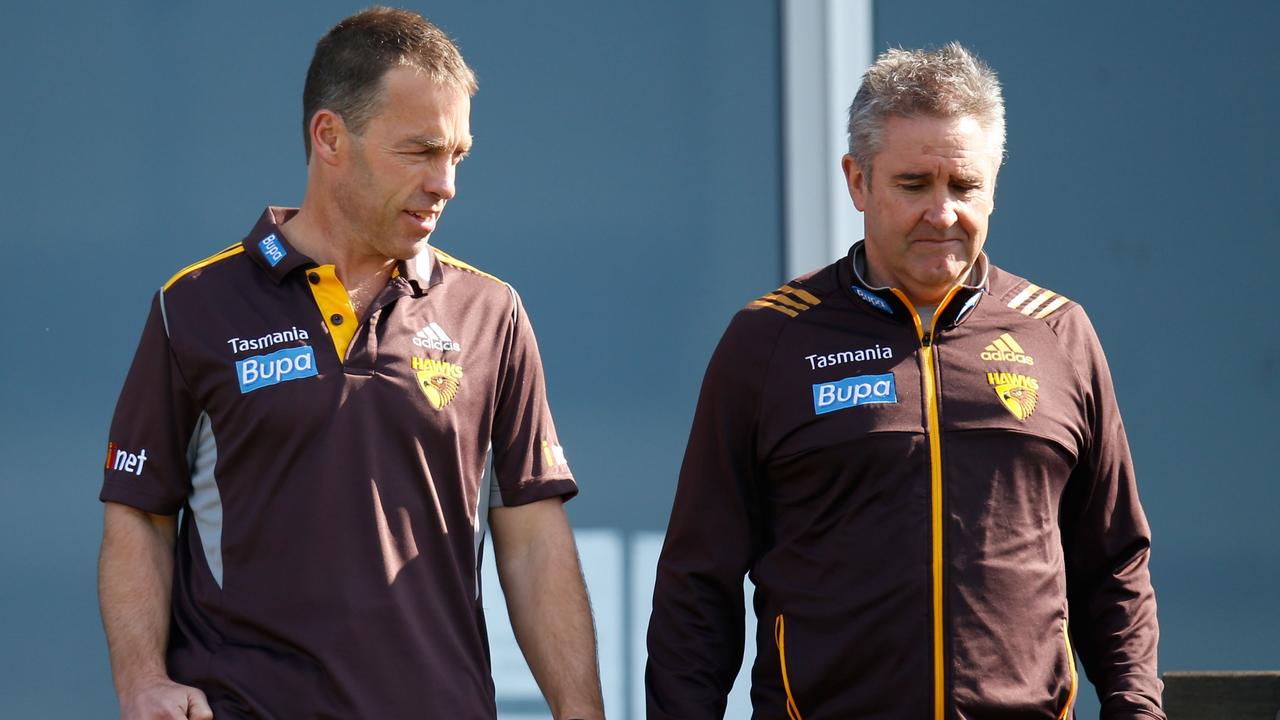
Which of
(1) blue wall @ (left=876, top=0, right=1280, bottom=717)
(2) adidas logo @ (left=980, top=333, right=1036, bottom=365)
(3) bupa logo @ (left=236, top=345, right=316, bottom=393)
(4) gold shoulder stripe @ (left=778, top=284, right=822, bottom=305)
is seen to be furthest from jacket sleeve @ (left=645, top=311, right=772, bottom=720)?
(1) blue wall @ (left=876, top=0, right=1280, bottom=717)

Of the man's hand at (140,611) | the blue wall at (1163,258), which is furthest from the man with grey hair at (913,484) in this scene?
the blue wall at (1163,258)

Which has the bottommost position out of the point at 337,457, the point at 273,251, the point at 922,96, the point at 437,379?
the point at 337,457

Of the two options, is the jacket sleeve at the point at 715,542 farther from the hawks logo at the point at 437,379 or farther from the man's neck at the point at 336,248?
the man's neck at the point at 336,248

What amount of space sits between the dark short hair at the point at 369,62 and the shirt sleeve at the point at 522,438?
417 millimetres

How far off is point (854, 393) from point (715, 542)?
13.0 inches

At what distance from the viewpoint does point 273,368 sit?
2299 mm

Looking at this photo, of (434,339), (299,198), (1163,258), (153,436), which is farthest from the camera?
(1163,258)

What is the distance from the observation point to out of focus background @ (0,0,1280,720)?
10.7 ft

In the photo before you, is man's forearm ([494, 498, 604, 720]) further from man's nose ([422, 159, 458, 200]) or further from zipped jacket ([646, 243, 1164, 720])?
man's nose ([422, 159, 458, 200])

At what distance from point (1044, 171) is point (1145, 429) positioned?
0.66 metres

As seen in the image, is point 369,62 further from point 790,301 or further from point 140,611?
point 140,611

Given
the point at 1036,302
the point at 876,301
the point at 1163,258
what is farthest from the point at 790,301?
the point at 1163,258

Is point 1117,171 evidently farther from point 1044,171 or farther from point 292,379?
point 292,379

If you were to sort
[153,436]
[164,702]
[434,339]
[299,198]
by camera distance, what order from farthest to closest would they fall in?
[299,198] → [434,339] → [153,436] → [164,702]
